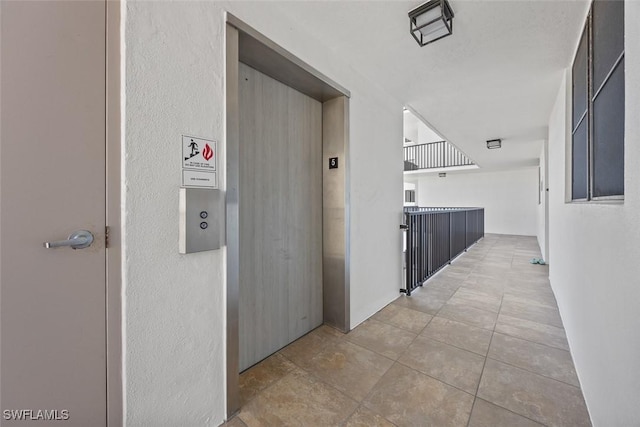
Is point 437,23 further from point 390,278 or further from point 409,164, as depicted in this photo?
point 409,164

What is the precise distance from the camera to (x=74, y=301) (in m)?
0.95

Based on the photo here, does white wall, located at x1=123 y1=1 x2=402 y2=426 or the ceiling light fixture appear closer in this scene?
white wall, located at x1=123 y1=1 x2=402 y2=426

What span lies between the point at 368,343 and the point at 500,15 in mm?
2596

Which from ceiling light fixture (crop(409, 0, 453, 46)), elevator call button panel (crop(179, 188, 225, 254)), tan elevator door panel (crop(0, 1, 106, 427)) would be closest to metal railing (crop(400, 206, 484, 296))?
ceiling light fixture (crop(409, 0, 453, 46))

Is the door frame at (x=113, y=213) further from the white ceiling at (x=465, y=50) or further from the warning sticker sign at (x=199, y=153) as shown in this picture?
the white ceiling at (x=465, y=50)

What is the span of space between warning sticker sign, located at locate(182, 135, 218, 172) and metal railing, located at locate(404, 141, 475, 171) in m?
9.14

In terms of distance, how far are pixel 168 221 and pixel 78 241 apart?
0.30m

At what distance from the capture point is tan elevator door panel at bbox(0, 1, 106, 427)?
84cm

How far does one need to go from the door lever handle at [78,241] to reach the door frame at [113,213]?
6cm

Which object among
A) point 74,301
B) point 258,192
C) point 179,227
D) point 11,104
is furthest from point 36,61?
point 258,192

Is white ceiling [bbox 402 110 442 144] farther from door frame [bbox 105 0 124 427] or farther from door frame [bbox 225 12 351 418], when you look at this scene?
door frame [bbox 105 0 124 427]

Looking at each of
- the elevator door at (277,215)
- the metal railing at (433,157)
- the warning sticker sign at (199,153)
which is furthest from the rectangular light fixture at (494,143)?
the warning sticker sign at (199,153)

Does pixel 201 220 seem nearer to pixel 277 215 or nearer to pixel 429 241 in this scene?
pixel 277 215

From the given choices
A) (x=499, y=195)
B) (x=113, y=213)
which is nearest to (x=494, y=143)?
(x=499, y=195)
